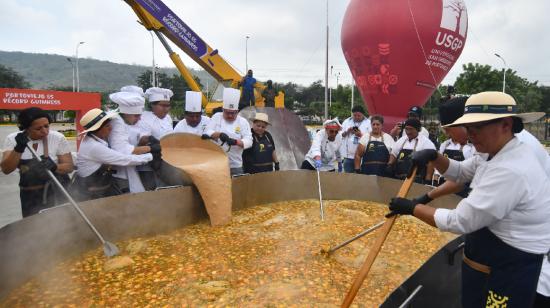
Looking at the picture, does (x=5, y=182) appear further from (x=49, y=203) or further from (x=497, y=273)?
(x=497, y=273)

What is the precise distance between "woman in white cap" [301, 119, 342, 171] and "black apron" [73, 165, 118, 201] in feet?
9.20

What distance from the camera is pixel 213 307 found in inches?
92.3

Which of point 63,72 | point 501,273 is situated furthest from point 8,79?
point 63,72

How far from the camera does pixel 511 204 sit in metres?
1.51

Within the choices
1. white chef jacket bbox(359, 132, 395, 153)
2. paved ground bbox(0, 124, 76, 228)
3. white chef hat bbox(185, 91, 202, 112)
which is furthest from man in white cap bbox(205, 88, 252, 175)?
paved ground bbox(0, 124, 76, 228)

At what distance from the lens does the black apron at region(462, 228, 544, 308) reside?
1.62 metres

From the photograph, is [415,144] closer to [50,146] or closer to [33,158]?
[50,146]

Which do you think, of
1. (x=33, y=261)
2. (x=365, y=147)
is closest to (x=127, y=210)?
(x=33, y=261)

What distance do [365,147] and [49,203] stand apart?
162 inches

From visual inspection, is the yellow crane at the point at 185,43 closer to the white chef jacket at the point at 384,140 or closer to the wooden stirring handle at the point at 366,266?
the white chef jacket at the point at 384,140

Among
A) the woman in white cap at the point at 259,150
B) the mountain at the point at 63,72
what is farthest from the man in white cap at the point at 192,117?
the mountain at the point at 63,72

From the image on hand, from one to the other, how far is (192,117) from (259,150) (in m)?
1.05

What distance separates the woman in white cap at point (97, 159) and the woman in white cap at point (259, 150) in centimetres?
180

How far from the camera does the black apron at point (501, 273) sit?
1623 millimetres
